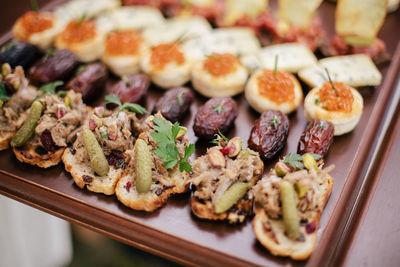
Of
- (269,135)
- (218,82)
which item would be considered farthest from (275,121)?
(218,82)

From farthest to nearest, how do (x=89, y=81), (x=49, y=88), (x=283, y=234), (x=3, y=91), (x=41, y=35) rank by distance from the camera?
(x=41, y=35), (x=89, y=81), (x=49, y=88), (x=3, y=91), (x=283, y=234)

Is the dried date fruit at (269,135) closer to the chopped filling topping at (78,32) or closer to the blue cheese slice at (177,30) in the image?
the blue cheese slice at (177,30)

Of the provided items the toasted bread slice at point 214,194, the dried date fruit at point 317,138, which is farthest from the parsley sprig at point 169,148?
the dried date fruit at point 317,138

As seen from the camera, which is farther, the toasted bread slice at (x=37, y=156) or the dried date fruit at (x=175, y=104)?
the dried date fruit at (x=175, y=104)

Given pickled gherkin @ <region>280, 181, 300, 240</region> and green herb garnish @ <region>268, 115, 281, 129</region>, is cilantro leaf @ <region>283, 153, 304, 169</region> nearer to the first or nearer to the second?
pickled gherkin @ <region>280, 181, 300, 240</region>

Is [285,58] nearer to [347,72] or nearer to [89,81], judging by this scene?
[347,72]

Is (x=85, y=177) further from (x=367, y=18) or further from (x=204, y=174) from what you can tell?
(x=367, y=18)
